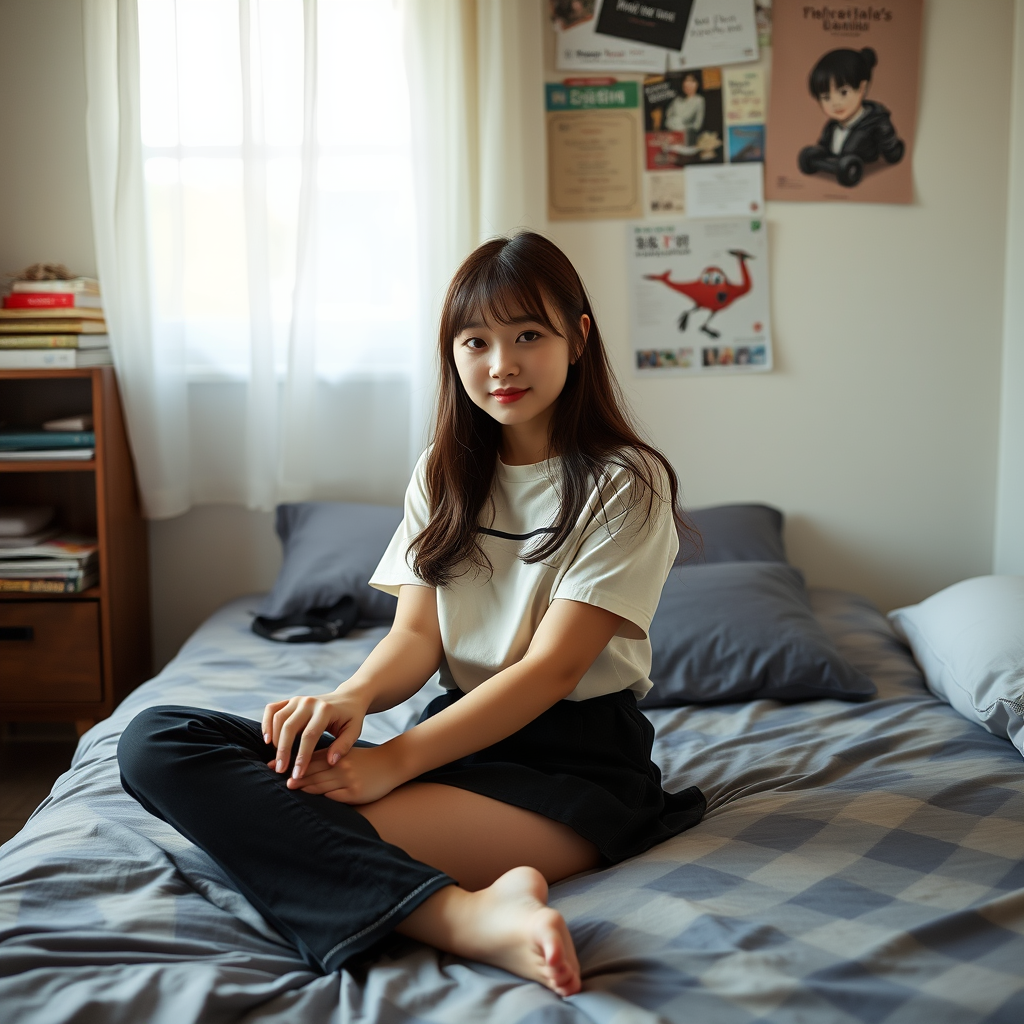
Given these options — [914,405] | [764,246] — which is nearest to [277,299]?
[764,246]

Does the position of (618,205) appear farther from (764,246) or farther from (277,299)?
(277,299)

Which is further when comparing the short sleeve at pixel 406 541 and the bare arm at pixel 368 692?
the short sleeve at pixel 406 541

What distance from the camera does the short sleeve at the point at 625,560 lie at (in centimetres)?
116

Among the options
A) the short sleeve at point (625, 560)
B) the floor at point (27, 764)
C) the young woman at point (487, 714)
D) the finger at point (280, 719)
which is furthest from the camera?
the floor at point (27, 764)

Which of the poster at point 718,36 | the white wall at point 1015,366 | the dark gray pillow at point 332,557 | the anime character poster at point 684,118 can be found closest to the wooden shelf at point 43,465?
the dark gray pillow at point 332,557

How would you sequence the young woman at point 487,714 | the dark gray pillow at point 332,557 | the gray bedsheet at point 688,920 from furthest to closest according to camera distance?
1. the dark gray pillow at point 332,557
2. the young woman at point 487,714
3. the gray bedsheet at point 688,920

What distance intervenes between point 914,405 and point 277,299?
1.57 meters

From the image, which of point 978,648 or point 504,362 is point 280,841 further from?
point 978,648

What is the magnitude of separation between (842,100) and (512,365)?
1601mm

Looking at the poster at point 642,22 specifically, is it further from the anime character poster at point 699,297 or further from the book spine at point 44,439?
the book spine at point 44,439

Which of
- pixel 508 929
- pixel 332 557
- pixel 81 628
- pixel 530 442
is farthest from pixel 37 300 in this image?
pixel 508 929

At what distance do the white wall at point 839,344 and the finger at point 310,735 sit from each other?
1.54m

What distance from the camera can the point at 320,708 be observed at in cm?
106

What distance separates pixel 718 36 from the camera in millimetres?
2352
